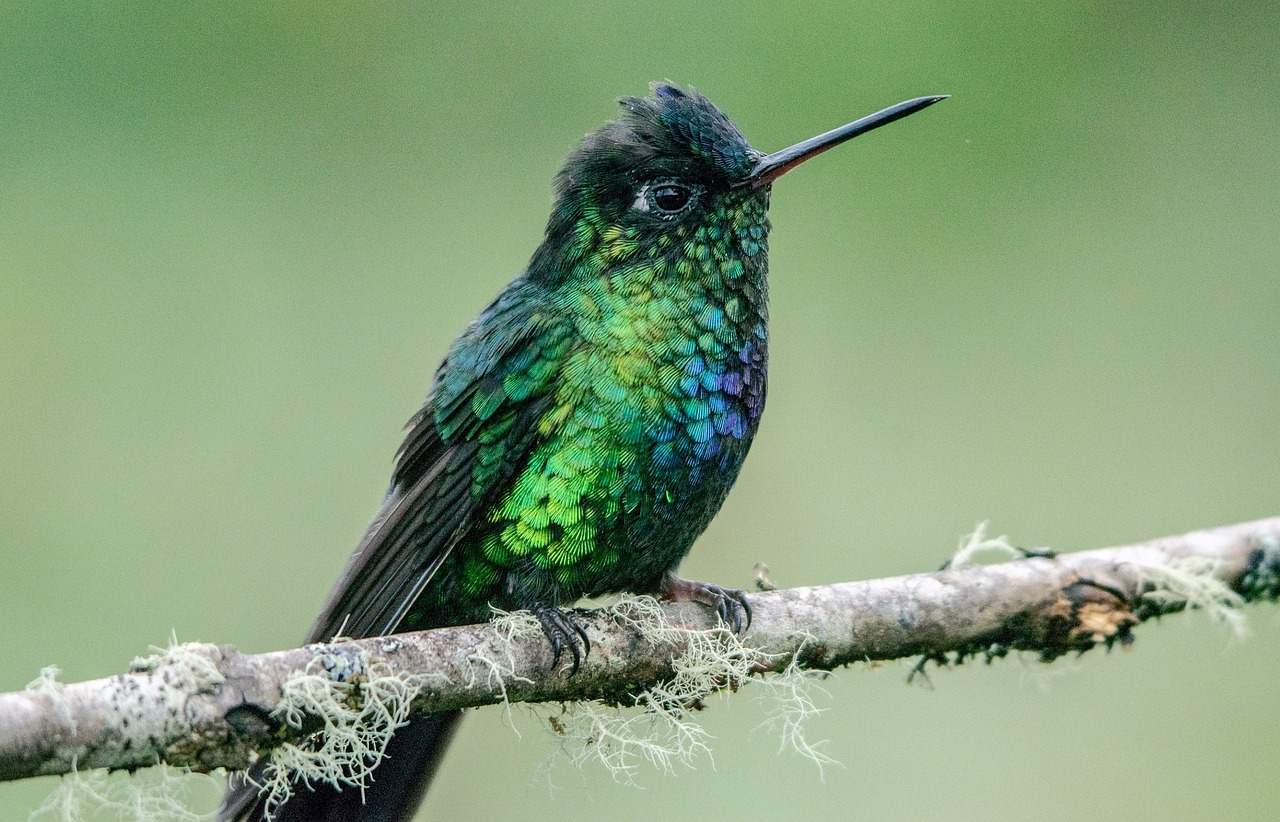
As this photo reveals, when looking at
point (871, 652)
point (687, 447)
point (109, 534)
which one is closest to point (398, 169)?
point (109, 534)

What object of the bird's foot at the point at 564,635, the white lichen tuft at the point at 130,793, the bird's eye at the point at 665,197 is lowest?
the white lichen tuft at the point at 130,793

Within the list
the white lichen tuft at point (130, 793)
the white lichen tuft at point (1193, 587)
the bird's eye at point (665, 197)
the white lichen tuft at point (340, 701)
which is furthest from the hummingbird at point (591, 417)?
the white lichen tuft at point (1193, 587)

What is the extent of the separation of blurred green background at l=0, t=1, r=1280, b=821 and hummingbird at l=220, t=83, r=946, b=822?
1.75 meters

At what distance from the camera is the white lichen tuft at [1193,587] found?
3.03m

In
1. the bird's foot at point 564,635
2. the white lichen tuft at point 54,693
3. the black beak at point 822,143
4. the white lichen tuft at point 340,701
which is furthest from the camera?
the black beak at point 822,143

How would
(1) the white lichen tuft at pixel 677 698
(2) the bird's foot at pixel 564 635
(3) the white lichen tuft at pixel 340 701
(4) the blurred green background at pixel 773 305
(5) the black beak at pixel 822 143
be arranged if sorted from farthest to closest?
(4) the blurred green background at pixel 773 305, (5) the black beak at pixel 822 143, (1) the white lichen tuft at pixel 677 698, (2) the bird's foot at pixel 564 635, (3) the white lichen tuft at pixel 340 701

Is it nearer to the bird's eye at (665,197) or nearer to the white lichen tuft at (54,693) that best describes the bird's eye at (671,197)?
the bird's eye at (665,197)

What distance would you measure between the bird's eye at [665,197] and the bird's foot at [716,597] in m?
1.04

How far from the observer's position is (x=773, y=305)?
19.1 feet

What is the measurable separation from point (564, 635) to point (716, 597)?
0.54m

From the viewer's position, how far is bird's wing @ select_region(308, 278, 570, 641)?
120 inches

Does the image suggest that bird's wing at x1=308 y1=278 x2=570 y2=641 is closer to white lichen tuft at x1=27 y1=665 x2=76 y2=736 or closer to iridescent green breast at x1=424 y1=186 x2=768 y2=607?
iridescent green breast at x1=424 y1=186 x2=768 y2=607

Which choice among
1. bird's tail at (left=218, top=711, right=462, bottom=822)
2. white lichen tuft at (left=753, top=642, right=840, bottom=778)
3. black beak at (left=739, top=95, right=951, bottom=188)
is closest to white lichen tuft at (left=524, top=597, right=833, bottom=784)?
white lichen tuft at (left=753, top=642, right=840, bottom=778)

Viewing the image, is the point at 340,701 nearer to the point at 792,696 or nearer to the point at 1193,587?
the point at 792,696
